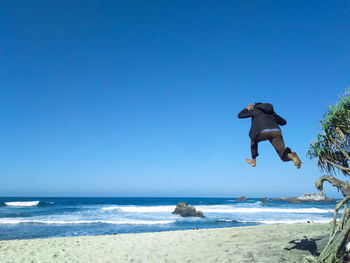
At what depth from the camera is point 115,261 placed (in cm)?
920

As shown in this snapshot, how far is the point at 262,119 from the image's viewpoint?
331cm

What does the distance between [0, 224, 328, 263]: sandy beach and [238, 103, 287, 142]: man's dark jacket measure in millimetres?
5400

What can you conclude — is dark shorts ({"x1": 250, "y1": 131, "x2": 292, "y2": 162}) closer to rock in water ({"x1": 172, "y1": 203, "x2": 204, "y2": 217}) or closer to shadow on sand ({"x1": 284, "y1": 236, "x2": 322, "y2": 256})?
shadow on sand ({"x1": 284, "y1": 236, "x2": 322, "y2": 256})

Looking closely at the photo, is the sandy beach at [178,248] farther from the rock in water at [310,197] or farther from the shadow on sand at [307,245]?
the rock in water at [310,197]

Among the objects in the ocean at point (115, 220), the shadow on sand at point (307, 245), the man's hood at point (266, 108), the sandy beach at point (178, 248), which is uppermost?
the man's hood at point (266, 108)

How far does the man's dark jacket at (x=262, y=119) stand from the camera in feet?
10.7

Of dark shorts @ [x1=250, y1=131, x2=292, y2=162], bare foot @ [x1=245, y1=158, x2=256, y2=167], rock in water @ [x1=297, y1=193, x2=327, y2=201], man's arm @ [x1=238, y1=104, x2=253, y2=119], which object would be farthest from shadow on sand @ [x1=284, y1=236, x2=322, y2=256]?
rock in water @ [x1=297, y1=193, x2=327, y2=201]

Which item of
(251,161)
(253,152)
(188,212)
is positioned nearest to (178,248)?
(251,161)

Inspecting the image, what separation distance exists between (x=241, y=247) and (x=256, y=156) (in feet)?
23.0

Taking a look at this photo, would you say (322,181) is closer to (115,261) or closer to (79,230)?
(115,261)

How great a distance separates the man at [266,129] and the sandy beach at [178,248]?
5310mm

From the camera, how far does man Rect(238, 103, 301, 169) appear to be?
312 cm

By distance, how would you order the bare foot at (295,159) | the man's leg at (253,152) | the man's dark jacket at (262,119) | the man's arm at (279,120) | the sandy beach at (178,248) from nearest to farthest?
the bare foot at (295,159) < the man's dark jacket at (262,119) < the man's arm at (279,120) < the man's leg at (253,152) < the sandy beach at (178,248)

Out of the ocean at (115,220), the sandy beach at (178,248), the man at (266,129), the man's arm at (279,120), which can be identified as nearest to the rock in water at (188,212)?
the ocean at (115,220)
